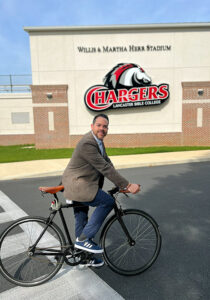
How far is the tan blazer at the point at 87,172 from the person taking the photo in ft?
8.41

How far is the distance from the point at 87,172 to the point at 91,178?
95 mm

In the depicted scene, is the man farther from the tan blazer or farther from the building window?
the building window

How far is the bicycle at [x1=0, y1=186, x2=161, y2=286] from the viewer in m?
2.66

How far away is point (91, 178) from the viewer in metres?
2.70

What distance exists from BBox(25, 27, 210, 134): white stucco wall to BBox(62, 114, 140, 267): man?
54.3ft

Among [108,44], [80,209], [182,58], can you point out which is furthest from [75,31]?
[80,209]

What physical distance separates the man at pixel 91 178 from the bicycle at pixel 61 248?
148mm

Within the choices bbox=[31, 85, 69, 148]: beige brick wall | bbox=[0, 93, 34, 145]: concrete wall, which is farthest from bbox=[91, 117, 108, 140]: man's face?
bbox=[0, 93, 34, 145]: concrete wall

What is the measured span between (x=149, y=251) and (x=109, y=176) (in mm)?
1483

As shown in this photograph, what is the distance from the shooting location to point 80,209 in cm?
301

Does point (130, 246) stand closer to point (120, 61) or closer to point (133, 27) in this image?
point (120, 61)

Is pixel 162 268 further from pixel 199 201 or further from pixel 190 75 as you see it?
pixel 190 75

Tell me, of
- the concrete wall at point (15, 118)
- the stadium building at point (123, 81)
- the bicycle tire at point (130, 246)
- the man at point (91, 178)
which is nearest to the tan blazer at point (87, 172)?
the man at point (91, 178)

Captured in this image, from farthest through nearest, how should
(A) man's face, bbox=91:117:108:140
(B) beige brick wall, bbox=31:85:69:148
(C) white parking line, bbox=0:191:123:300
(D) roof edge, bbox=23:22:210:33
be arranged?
(B) beige brick wall, bbox=31:85:69:148 → (D) roof edge, bbox=23:22:210:33 → (A) man's face, bbox=91:117:108:140 → (C) white parking line, bbox=0:191:123:300
